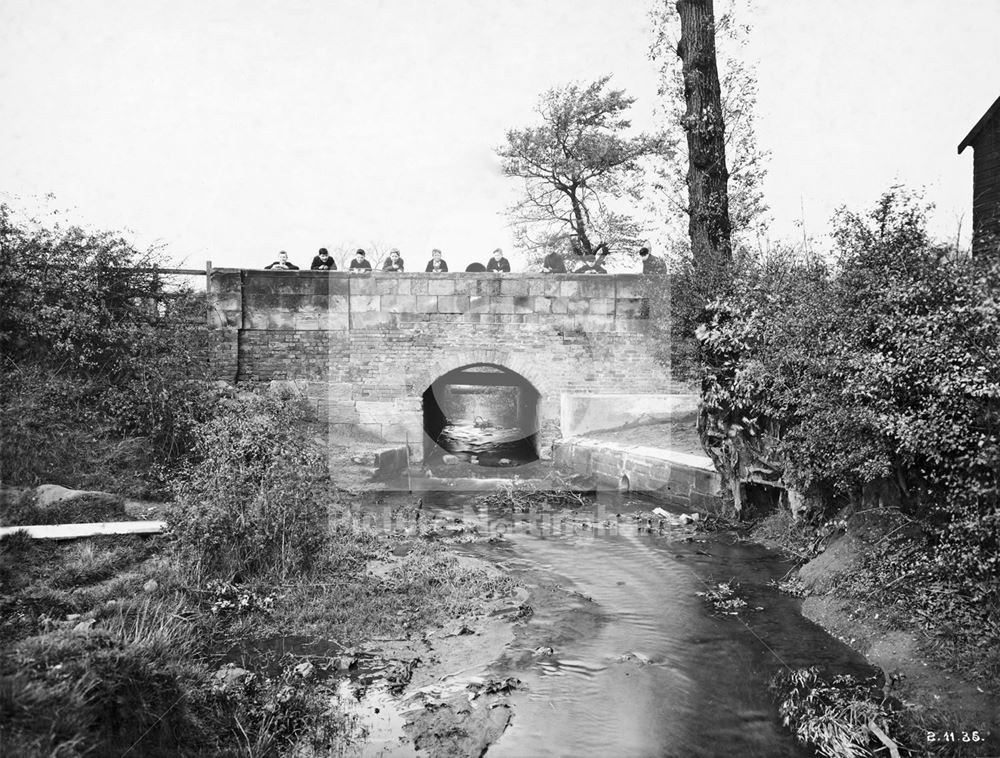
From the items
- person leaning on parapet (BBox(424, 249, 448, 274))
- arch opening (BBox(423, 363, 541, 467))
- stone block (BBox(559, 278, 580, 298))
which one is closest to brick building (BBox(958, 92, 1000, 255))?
stone block (BBox(559, 278, 580, 298))

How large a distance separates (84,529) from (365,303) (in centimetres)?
936

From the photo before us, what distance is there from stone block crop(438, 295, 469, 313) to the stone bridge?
22mm

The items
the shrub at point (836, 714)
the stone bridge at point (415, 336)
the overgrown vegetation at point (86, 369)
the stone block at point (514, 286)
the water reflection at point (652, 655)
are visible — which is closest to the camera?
the shrub at point (836, 714)

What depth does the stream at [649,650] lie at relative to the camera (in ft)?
14.2

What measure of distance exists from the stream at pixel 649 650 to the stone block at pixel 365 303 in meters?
7.70

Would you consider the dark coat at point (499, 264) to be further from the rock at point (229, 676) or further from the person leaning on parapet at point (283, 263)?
the rock at point (229, 676)

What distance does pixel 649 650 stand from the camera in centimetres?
566

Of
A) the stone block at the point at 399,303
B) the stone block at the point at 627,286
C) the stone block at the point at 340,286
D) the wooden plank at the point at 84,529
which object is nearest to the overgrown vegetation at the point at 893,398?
the wooden plank at the point at 84,529

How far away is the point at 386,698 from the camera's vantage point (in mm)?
4641

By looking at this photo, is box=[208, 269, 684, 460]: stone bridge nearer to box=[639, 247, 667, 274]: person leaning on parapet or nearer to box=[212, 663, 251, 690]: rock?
box=[639, 247, 667, 274]: person leaning on parapet

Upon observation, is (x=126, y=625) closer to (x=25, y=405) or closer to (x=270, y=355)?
(x=25, y=405)

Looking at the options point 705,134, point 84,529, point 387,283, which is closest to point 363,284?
point 387,283

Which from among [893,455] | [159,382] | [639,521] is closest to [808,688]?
[893,455]

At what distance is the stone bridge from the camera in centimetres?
1543
